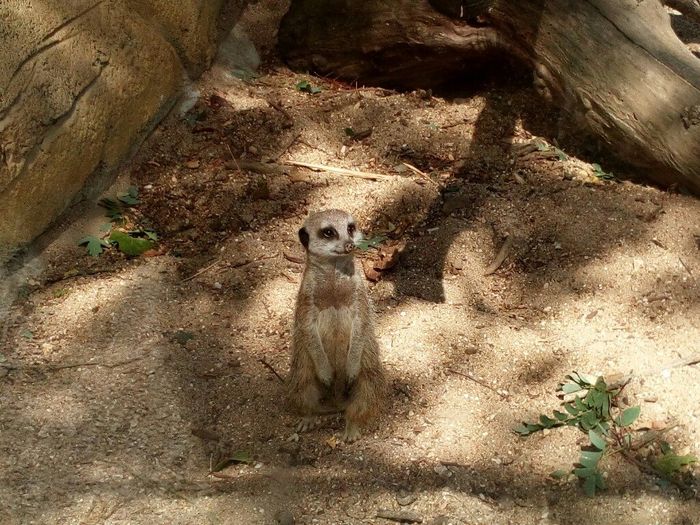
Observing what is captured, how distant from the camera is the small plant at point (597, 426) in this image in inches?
106

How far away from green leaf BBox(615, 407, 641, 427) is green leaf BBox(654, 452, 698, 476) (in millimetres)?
167

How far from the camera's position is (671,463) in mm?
2682

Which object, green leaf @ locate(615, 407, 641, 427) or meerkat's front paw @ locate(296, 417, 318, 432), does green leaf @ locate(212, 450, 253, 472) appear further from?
green leaf @ locate(615, 407, 641, 427)

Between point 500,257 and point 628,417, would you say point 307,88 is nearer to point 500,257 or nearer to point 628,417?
point 500,257

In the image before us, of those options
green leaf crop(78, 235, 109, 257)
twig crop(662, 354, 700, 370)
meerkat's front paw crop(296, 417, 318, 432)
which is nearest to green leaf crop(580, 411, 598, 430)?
twig crop(662, 354, 700, 370)

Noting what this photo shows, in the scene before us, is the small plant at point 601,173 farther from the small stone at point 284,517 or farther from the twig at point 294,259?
the small stone at point 284,517

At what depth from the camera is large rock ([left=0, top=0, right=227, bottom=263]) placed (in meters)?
3.40

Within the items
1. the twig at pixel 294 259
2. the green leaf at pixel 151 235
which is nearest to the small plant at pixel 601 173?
the twig at pixel 294 259

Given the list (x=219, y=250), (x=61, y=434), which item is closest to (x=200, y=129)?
(x=219, y=250)

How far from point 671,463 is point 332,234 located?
1.40 m

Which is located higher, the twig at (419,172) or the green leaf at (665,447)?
the green leaf at (665,447)

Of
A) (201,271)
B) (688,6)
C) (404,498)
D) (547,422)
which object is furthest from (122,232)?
(688,6)

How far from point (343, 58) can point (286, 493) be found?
9.56 feet

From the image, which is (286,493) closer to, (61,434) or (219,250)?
(61,434)
